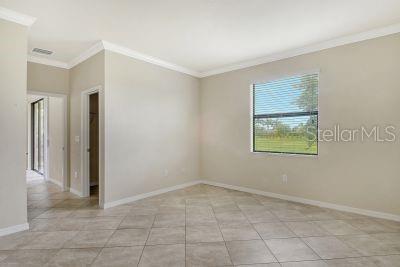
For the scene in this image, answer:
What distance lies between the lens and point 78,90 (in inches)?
174

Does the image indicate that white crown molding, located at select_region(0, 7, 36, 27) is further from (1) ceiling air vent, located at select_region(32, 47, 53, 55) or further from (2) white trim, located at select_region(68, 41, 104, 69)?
(1) ceiling air vent, located at select_region(32, 47, 53, 55)

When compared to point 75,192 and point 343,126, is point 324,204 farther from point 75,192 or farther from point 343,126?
point 75,192

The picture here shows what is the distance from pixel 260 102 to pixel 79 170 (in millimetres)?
3912

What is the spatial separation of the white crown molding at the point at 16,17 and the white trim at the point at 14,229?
2.56 metres

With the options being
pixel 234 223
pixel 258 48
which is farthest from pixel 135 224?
pixel 258 48

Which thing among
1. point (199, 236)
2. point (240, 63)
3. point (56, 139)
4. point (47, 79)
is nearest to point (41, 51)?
point (47, 79)

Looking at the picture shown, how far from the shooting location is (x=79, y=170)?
14.6 feet

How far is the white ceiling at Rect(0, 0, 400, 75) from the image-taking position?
259cm

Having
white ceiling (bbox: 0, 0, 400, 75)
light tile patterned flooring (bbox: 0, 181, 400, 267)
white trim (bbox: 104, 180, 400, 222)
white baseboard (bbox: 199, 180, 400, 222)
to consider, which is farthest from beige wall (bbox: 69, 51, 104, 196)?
white baseboard (bbox: 199, 180, 400, 222)

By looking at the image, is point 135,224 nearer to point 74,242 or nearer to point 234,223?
point 74,242

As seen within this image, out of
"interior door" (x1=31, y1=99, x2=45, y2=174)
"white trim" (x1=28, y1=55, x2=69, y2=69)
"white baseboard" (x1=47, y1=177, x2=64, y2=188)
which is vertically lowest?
"white baseboard" (x1=47, y1=177, x2=64, y2=188)

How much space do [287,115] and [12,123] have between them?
4.24 m

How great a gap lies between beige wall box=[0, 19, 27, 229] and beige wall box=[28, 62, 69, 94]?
157 cm

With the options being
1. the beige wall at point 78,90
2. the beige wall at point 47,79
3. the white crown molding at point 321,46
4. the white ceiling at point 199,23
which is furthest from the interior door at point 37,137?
the white crown molding at point 321,46
